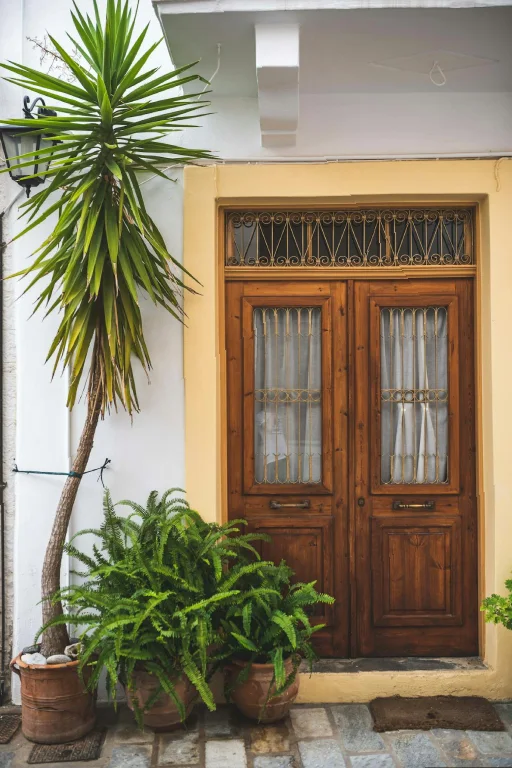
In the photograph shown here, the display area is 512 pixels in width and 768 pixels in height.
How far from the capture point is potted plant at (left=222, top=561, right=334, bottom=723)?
3645 millimetres

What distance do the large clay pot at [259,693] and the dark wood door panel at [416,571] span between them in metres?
0.87

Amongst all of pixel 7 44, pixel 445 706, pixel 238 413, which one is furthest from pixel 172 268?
pixel 445 706

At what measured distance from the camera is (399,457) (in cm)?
442

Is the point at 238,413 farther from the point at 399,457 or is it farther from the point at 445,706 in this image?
the point at 445,706

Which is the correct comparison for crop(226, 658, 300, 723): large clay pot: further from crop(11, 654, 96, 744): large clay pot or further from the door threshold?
crop(11, 654, 96, 744): large clay pot

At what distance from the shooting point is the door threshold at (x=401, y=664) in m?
4.23

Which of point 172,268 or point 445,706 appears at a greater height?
point 172,268

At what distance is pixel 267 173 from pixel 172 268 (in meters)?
0.78

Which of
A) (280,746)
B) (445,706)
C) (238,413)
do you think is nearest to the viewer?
(280,746)

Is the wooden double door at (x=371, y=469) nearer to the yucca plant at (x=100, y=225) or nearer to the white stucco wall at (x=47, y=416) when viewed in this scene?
the white stucco wall at (x=47, y=416)

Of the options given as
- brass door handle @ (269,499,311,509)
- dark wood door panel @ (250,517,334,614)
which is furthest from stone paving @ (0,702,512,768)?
brass door handle @ (269,499,311,509)

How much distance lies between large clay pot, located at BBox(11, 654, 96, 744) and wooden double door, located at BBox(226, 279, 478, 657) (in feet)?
4.25

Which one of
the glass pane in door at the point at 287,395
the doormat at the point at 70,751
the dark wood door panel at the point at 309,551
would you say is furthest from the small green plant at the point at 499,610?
the doormat at the point at 70,751

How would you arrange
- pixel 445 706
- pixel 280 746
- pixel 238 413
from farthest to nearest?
pixel 238 413, pixel 445 706, pixel 280 746
